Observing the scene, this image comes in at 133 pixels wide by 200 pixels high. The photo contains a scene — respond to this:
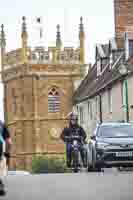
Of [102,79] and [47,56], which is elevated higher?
[47,56]

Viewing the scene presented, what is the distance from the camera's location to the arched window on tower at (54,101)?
89.4 metres

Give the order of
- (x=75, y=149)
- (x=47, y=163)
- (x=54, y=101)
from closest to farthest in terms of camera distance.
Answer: (x=75, y=149), (x=47, y=163), (x=54, y=101)

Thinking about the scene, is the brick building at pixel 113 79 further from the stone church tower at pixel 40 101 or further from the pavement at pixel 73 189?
A: the pavement at pixel 73 189

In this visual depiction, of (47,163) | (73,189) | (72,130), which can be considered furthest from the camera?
(47,163)

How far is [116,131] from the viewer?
28.2 metres

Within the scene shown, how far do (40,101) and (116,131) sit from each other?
6119cm

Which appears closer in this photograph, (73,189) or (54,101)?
(73,189)

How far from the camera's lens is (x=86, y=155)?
1180 inches

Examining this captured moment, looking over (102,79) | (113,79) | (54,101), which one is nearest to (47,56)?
(54,101)

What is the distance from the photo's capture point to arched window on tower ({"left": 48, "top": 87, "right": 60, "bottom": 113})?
8938 cm

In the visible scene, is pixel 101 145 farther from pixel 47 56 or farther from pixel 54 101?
pixel 47 56

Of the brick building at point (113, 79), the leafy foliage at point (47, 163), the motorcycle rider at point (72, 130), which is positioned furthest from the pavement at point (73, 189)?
the leafy foliage at point (47, 163)

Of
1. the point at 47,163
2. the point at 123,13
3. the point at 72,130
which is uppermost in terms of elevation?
the point at 123,13

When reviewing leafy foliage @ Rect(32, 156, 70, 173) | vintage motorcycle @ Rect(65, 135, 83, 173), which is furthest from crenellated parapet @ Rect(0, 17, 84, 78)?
vintage motorcycle @ Rect(65, 135, 83, 173)
